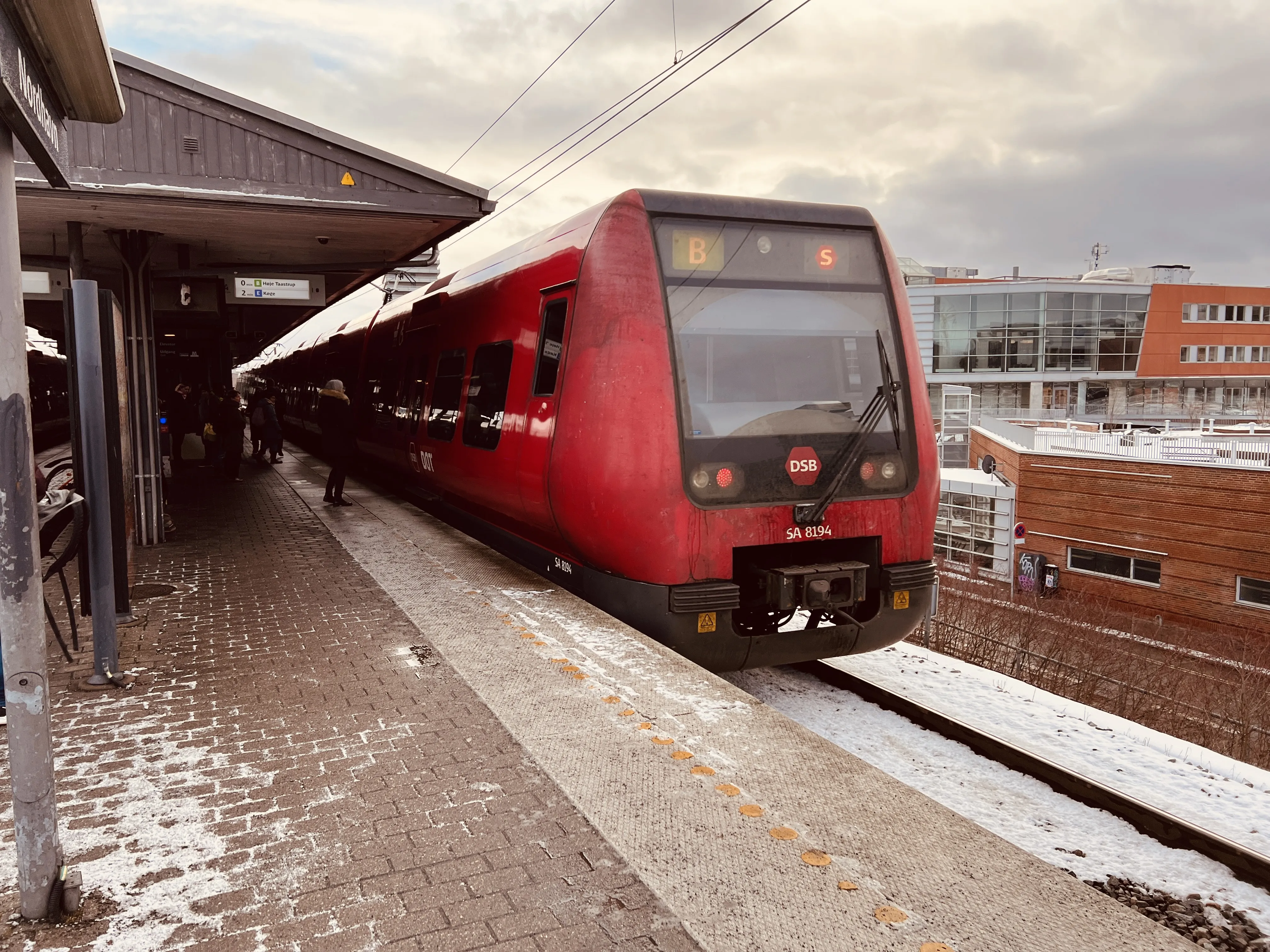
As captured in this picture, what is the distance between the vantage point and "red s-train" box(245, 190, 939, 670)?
5340 millimetres

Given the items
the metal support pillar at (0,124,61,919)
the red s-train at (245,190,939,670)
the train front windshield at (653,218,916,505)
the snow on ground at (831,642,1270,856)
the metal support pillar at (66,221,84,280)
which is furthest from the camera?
the metal support pillar at (66,221,84,280)

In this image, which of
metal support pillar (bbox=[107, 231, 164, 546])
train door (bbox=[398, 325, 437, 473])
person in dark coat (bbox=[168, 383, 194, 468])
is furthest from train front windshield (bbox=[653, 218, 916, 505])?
person in dark coat (bbox=[168, 383, 194, 468])

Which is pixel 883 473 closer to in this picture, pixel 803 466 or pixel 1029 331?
pixel 803 466

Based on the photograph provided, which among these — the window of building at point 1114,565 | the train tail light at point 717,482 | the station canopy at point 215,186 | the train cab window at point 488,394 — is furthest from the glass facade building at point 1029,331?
the train tail light at point 717,482

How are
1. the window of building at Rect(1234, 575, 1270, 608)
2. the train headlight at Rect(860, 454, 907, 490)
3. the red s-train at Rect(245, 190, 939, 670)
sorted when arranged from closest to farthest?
the red s-train at Rect(245, 190, 939, 670) → the train headlight at Rect(860, 454, 907, 490) → the window of building at Rect(1234, 575, 1270, 608)

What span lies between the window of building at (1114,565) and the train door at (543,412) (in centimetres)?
2201

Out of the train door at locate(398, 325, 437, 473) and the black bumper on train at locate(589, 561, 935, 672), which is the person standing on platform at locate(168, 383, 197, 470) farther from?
the black bumper on train at locate(589, 561, 935, 672)

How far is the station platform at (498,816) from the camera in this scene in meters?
2.59

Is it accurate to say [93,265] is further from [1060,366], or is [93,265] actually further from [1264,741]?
[1060,366]

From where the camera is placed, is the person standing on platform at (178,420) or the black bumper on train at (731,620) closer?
the black bumper on train at (731,620)

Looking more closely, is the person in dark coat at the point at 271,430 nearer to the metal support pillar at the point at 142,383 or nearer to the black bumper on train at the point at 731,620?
the metal support pillar at the point at 142,383

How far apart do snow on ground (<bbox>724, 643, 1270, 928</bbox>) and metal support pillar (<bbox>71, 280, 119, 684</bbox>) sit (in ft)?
12.7

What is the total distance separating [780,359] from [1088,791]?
2976 mm

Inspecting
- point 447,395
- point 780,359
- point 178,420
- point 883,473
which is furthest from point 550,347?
point 178,420
